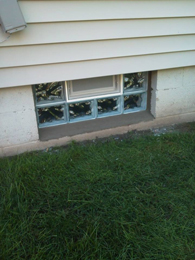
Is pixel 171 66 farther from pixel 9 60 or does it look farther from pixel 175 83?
pixel 9 60

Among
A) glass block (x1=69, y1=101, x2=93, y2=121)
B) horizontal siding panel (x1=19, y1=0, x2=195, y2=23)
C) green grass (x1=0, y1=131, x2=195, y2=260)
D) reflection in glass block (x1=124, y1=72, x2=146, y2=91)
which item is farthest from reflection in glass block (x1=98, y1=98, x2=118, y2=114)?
horizontal siding panel (x1=19, y1=0, x2=195, y2=23)

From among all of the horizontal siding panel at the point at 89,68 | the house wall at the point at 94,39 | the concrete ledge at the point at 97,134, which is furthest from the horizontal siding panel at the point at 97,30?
the concrete ledge at the point at 97,134

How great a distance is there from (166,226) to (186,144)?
1.33 metres

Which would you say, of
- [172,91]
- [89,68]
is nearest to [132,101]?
[172,91]

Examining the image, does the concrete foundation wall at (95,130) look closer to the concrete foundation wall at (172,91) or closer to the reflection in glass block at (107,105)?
the concrete foundation wall at (172,91)

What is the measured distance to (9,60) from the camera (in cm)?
259

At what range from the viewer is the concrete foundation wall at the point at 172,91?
3.46m

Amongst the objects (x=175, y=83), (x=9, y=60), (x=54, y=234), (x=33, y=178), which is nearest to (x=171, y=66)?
(x=175, y=83)

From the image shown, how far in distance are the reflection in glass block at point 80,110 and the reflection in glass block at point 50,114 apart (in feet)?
0.41

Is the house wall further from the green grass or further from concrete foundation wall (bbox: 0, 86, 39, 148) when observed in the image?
the green grass

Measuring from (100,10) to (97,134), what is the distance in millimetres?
1382

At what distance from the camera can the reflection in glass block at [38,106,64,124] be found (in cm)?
327

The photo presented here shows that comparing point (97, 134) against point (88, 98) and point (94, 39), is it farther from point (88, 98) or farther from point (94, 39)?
point (94, 39)

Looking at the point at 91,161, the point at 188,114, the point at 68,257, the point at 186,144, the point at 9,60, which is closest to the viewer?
the point at 68,257
